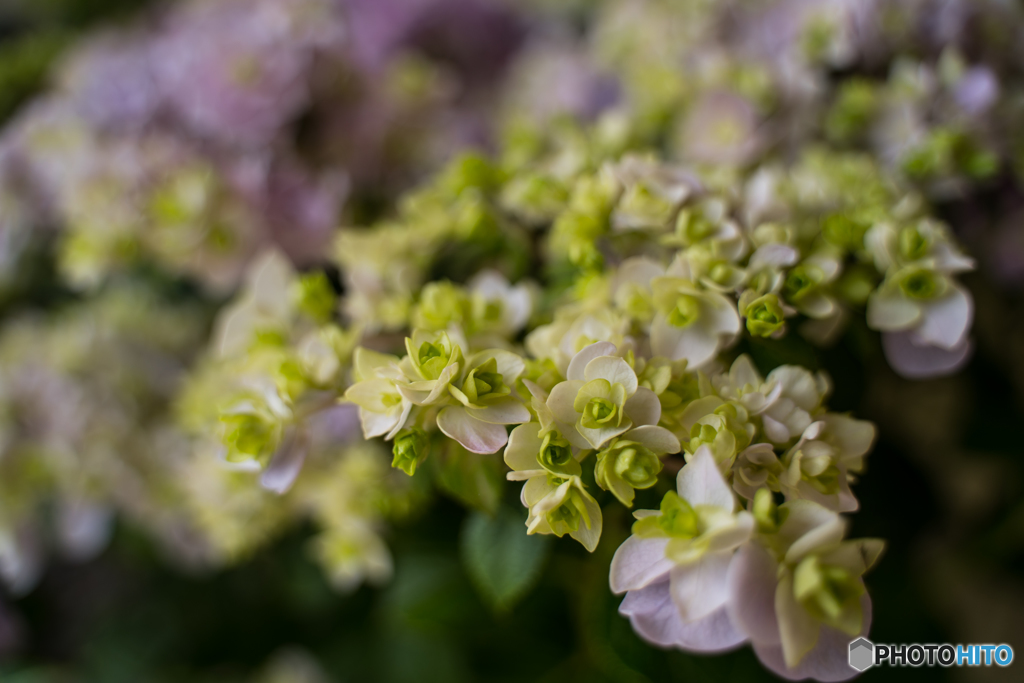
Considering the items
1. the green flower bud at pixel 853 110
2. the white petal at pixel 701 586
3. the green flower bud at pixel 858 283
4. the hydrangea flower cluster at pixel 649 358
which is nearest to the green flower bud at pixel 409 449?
the hydrangea flower cluster at pixel 649 358

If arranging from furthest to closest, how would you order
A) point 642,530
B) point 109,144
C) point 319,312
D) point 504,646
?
point 504,646 < point 109,144 < point 319,312 < point 642,530

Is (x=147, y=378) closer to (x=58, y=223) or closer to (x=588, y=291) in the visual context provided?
(x=58, y=223)

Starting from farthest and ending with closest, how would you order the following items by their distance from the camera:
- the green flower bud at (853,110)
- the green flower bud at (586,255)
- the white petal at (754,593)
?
the green flower bud at (853,110), the green flower bud at (586,255), the white petal at (754,593)

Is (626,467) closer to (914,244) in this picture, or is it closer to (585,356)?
(585,356)

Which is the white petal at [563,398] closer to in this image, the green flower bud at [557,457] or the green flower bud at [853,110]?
the green flower bud at [557,457]

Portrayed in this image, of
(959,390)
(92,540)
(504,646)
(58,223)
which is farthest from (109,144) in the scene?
(959,390)

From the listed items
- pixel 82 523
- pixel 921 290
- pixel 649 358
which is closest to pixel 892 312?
pixel 921 290
